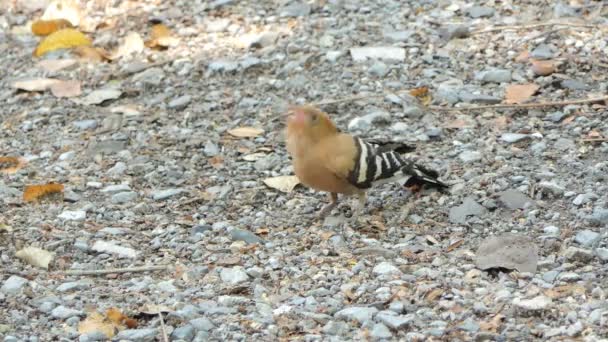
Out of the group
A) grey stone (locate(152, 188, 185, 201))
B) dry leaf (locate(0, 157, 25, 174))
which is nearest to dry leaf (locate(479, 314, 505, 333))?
grey stone (locate(152, 188, 185, 201))

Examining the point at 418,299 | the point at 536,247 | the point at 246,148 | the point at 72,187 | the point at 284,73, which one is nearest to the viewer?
the point at 418,299

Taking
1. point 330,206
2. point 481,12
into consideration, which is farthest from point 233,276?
point 481,12

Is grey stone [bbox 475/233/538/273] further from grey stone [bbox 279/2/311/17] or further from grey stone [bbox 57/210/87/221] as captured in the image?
grey stone [bbox 279/2/311/17]

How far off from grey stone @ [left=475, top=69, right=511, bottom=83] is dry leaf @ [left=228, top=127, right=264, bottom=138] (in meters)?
1.56

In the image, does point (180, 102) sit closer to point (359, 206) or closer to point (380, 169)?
point (359, 206)

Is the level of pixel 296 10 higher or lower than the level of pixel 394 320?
lower

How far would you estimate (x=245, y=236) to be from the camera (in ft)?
19.6

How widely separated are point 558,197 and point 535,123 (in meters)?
1.07

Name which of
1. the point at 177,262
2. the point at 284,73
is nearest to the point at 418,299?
the point at 177,262

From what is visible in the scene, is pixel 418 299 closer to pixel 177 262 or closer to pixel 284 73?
pixel 177 262

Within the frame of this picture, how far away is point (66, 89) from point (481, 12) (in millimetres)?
3138

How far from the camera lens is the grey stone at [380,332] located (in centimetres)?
471

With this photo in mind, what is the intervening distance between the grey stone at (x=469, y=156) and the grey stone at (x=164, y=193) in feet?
5.49

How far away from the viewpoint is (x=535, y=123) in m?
7.10
